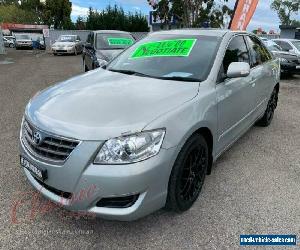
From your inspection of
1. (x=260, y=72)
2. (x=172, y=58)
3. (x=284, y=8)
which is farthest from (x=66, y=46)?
(x=284, y=8)

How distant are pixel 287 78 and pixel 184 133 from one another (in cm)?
1204

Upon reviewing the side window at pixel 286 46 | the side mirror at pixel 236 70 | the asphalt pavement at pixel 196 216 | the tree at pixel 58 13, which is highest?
the tree at pixel 58 13

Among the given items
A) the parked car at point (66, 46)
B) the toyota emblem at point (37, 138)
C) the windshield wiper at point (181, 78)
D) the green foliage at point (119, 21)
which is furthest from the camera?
the green foliage at point (119, 21)

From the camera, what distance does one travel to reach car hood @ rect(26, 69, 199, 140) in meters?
2.70

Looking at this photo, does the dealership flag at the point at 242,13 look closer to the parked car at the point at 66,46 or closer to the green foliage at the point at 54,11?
the parked car at the point at 66,46

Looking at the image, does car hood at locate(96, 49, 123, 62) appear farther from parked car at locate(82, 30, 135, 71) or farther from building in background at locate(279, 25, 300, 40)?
building in background at locate(279, 25, 300, 40)

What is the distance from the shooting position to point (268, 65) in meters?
5.57

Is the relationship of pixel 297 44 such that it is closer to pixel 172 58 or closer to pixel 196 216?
pixel 172 58

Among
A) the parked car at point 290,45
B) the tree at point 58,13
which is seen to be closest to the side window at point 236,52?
the parked car at point 290,45

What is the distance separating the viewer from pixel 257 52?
17.1 feet

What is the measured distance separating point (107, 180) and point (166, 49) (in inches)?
85.0

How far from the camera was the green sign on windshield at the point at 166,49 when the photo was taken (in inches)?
159

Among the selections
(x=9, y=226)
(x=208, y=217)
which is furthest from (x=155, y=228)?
(x=9, y=226)

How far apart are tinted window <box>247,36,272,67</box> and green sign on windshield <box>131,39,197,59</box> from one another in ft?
4.07
